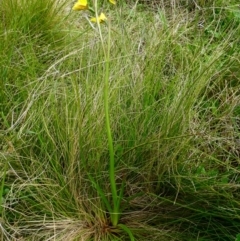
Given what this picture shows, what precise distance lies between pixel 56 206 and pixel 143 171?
292 mm

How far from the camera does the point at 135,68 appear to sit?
2143 millimetres

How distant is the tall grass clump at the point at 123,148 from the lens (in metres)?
1.75

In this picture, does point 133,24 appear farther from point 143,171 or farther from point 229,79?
point 143,171

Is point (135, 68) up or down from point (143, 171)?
up

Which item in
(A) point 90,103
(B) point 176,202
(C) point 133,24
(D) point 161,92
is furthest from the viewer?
(C) point 133,24

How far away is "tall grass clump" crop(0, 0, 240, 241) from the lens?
175 centimetres

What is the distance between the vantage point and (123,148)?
1.85 metres

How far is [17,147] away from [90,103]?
0.93ft

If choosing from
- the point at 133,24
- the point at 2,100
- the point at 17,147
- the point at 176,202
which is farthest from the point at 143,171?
the point at 133,24

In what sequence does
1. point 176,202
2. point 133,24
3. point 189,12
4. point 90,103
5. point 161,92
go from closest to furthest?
point 176,202 < point 90,103 < point 161,92 < point 133,24 < point 189,12

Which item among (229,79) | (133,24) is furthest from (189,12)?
(229,79)

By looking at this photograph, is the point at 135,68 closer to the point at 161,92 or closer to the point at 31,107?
the point at 161,92

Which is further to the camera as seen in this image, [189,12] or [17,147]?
[189,12]

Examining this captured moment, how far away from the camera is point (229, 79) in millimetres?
2320
